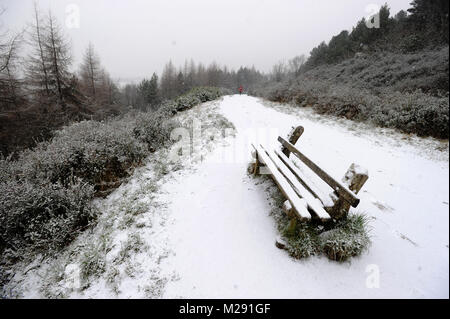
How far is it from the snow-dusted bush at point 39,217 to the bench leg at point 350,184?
158 inches

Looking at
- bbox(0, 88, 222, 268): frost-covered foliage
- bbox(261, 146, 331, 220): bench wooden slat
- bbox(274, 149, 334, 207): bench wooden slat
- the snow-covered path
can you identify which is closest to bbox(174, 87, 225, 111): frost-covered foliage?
bbox(0, 88, 222, 268): frost-covered foliage

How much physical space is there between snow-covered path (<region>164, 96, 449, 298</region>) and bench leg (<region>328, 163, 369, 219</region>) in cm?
37

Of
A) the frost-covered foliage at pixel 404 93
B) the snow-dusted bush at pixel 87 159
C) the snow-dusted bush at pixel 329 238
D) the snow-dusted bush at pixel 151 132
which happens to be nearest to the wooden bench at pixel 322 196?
the snow-dusted bush at pixel 329 238

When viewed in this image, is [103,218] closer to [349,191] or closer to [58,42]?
[349,191]

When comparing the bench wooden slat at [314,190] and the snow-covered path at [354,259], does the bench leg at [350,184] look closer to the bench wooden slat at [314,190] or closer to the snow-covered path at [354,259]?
the bench wooden slat at [314,190]

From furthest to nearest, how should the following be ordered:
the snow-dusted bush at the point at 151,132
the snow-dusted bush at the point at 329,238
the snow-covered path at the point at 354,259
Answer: the snow-dusted bush at the point at 151,132
the snow-dusted bush at the point at 329,238
the snow-covered path at the point at 354,259

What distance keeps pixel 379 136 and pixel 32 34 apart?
67.9 feet

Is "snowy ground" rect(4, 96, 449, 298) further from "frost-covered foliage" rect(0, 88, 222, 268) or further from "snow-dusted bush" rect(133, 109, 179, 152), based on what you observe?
"snow-dusted bush" rect(133, 109, 179, 152)

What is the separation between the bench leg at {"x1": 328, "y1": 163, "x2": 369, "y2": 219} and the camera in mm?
2166

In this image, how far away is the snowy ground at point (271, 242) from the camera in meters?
1.48

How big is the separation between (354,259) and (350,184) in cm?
94

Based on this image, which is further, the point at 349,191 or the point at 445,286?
the point at 349,191
